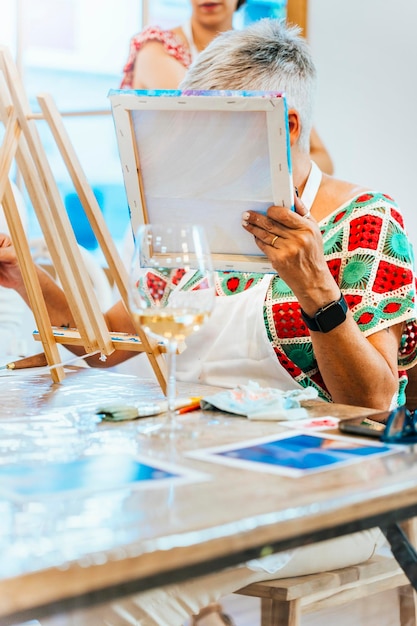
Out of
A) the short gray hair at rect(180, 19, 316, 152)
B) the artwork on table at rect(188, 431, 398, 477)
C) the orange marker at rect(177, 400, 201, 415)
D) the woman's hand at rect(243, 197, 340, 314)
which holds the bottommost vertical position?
the artwork on table at rect(188, 431, 398, 477)

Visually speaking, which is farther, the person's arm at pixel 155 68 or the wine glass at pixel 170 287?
the person's arm at pixel 155 68

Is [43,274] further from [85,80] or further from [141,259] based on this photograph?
[85,80]

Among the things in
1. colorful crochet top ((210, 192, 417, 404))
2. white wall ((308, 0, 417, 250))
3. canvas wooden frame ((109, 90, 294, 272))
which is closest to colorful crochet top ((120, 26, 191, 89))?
white wall ((308, 0, 417, 250))

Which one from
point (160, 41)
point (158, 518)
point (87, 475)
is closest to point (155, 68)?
point (160, 41)

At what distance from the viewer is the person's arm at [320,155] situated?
3.26m

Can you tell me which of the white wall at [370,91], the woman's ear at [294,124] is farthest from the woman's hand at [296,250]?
the white wall at [370,91]

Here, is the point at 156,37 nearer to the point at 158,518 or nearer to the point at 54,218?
the point at 54,218

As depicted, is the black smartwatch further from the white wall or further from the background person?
the background person

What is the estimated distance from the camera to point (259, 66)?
1.43 m

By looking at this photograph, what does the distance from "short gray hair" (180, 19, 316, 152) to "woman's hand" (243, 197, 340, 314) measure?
29cm

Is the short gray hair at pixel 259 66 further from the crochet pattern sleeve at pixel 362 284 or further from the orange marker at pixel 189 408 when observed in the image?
the orange marker at pixel 189 408

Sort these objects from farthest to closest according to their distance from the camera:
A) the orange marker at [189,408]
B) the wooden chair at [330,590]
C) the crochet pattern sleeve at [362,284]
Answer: the crochet pattern sleeve at [362,284], the orange marker at [189,408], the wooden chair at [330,590]

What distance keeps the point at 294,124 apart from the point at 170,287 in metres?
0.65

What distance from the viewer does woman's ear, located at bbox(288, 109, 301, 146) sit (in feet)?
4.81
